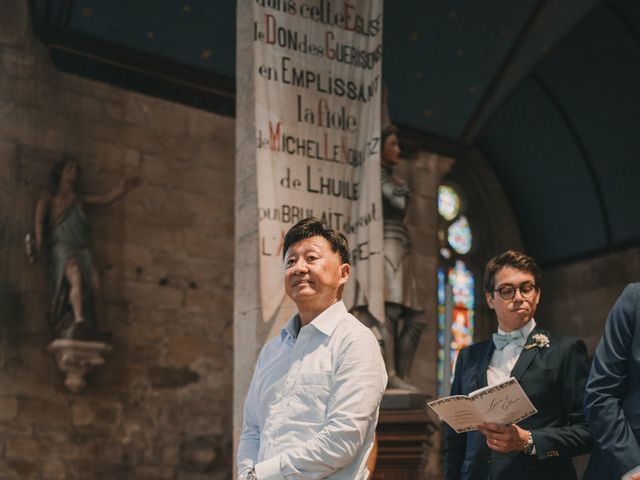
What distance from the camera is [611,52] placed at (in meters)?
11.2

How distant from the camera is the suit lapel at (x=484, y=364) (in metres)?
3.57

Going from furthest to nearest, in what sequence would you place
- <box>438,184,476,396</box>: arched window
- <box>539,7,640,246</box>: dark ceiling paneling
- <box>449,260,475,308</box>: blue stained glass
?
<box>449,260,475,308</box>: blue stained glass < <box>438,184,476,396</box>: arched window < <box>539,7,640,246</box>: dark ceiling paneling

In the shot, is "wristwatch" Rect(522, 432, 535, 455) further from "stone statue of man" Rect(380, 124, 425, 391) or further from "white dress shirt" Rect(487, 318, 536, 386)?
"stone statue of man" Rect(380, 124, 425, 391)

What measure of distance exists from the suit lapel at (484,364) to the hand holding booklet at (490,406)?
262 millimetres

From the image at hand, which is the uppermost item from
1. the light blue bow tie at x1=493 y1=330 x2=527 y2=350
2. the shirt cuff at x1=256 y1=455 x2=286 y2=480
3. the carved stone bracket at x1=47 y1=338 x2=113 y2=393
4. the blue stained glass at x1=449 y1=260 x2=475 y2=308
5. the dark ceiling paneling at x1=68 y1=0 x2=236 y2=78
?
the dark ceiling paneling at x1=68 y1=0 x2=236 y2=78

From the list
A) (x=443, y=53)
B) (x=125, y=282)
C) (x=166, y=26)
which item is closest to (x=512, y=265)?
(x=125, y=282)

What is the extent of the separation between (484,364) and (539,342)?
0.75 feet

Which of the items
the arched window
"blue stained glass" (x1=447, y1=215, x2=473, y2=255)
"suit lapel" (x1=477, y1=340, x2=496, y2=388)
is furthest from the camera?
"blue stained glass" (x1=447, y1=215, x2=473, y2=255)

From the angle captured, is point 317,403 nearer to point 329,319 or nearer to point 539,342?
point 329,319

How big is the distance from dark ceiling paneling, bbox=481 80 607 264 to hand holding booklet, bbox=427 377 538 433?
31.3 ft

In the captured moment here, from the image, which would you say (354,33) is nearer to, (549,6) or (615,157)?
(549,6)

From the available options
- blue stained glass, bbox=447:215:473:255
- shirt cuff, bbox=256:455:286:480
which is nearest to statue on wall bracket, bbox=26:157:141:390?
shirt cuff, bbox=256:455:286:480

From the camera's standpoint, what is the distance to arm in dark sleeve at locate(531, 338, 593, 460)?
3.29m

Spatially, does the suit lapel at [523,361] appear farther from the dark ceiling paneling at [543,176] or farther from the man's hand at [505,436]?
the dark ceiling paneling at [543,176]
